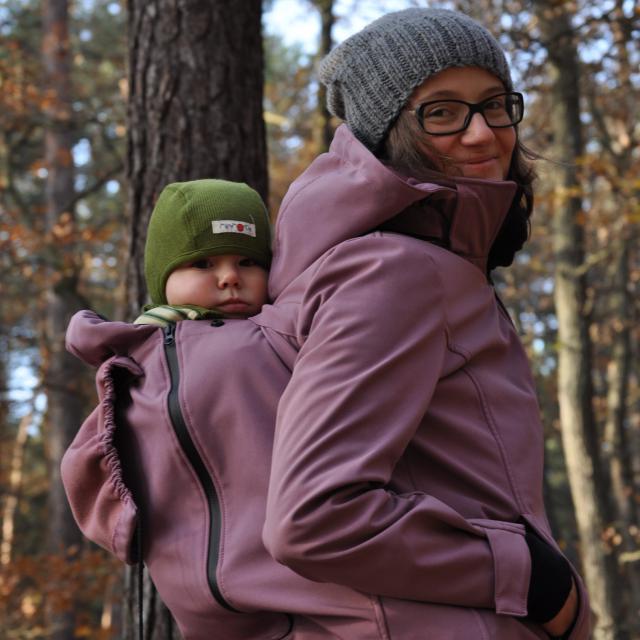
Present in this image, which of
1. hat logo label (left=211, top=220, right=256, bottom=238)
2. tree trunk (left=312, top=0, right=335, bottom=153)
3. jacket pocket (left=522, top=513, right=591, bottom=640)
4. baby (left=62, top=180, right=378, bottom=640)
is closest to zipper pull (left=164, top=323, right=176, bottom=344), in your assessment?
baby (left=62, top=180, right=378, bottom=640)

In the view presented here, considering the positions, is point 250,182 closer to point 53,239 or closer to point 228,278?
point 228,278

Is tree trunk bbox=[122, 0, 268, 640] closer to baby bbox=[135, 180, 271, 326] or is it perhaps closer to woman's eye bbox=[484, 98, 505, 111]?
baby bbox=[135, 180, 271, 326]

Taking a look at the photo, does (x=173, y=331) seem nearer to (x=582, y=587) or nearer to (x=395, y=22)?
(x=395, y=22)

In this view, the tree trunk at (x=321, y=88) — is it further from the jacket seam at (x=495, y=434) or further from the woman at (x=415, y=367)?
the jacket seam at (x=495, y=434)

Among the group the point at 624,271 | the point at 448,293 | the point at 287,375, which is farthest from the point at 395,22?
the point at 624,271

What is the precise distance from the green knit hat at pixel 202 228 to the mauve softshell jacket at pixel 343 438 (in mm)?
158

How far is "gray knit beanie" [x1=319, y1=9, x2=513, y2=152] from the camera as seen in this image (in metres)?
1.93

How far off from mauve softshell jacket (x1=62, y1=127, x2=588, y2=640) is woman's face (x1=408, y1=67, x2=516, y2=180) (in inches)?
4.6

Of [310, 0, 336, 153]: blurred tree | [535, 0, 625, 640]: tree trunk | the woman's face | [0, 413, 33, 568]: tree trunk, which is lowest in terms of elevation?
[0, 413, 33, 568]: tree trunk

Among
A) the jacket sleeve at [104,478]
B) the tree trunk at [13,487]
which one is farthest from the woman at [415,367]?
the tree trunk at [13,487]

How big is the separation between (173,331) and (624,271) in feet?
36.2

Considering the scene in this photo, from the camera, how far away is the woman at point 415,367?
1.57m

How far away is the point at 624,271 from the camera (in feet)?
39.7

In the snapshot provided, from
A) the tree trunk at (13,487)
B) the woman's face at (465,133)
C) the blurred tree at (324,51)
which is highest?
the blurred tree at (324,51)
